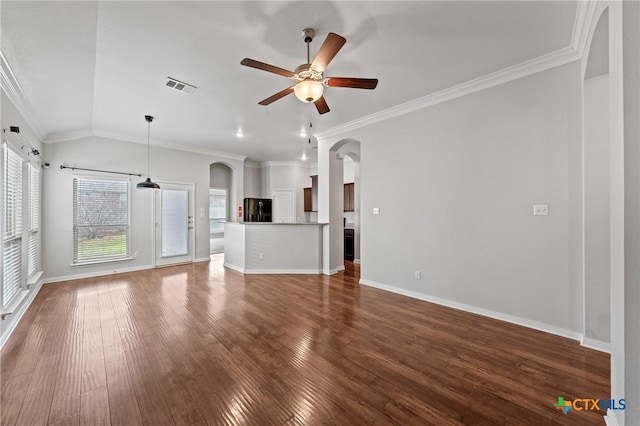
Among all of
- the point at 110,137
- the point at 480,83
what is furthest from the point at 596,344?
the point at 110,137

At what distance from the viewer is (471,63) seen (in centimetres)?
283

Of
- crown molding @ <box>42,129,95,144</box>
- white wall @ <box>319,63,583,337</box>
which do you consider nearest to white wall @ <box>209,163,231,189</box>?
crown molding @ <box>42,129,95,144</box>

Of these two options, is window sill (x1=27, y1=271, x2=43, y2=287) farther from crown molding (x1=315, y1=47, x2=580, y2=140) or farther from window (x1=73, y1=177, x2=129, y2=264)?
crown molding (x1=315, y1=47, x2=580, y2=140)

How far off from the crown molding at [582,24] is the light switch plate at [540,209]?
1.51m

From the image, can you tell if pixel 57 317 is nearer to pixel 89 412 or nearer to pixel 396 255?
pixel 89 412

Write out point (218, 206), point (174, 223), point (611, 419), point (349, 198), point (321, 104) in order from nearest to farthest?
point (611, 419) → point (321, 104) → point (174, 223) → point (349, 198) → point (218, 206)

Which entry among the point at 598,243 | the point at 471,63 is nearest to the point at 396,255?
the point at 598,243

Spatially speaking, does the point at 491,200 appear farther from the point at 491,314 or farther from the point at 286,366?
the point at 286,366

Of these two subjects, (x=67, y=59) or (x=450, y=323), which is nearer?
(x=67, y=59)

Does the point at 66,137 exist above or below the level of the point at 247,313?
above

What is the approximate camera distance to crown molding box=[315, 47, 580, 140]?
2.64 meters

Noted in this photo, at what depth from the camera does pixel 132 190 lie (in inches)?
221

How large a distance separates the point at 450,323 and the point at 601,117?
253 cm

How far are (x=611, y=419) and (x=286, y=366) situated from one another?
2118 millimetres
